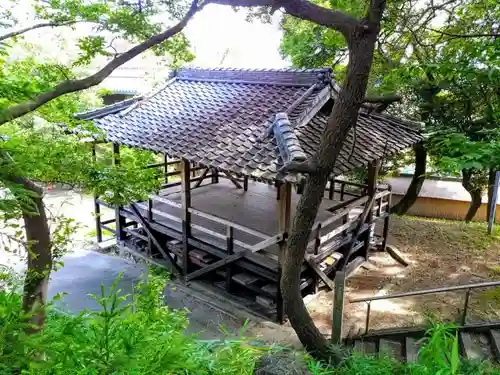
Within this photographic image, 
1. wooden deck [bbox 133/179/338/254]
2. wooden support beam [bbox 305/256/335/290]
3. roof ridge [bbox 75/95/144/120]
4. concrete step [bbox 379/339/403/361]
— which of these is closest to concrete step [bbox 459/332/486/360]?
concrete step [bbox 379/339/403/361]

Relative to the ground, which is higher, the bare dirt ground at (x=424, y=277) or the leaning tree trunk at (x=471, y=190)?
the leaning tree trunk at (x=471, y=190)

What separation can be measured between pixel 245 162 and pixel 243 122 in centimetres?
159

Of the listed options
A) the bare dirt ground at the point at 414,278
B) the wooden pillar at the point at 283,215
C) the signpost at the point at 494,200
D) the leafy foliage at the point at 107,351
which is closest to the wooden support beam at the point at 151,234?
the bare dirt ground at the point at 414,278

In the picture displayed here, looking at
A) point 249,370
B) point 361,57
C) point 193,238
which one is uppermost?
point 361,57

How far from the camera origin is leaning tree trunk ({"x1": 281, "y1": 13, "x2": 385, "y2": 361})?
13.1 feet

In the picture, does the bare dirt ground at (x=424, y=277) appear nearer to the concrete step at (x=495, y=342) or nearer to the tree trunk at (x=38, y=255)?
the concrete step at (x=495, y=342)

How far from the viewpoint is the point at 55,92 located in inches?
126

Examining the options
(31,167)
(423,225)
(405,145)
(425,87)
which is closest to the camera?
(31,167)

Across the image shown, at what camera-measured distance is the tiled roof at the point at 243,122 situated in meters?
6.45

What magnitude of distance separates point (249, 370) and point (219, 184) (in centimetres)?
957

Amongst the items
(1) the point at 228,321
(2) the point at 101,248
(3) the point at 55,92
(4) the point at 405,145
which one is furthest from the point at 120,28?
(2) the point at 101,248

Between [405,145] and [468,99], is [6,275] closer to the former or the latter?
[405,145]

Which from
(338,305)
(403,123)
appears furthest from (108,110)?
(403,123)

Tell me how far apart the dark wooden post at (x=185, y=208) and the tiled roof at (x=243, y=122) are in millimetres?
753
